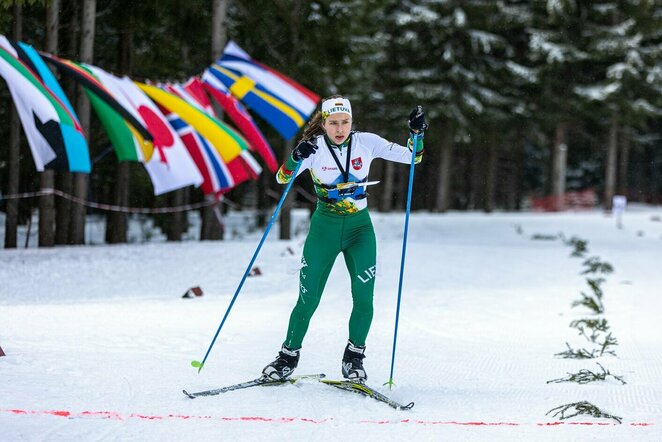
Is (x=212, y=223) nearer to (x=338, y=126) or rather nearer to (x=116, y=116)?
(x=116, y=116)

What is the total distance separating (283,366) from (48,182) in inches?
373

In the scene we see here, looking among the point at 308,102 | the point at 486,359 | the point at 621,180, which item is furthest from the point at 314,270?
the point at 621,180

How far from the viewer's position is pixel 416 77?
3134 cm

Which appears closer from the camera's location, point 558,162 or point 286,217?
point 286,217

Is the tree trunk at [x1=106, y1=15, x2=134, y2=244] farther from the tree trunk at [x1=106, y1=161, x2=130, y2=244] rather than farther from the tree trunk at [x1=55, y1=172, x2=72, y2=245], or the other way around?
the tree trunk at [x1=55, y1=172, x2=72, y2=245]

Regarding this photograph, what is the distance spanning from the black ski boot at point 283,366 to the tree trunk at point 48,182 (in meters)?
9.35

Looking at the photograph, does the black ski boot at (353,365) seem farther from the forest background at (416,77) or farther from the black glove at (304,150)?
the forest background at (416,77)

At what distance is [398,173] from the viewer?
43156 mm

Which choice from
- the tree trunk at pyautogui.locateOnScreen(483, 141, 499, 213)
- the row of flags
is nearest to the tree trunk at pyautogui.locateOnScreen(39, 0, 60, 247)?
the row of flags

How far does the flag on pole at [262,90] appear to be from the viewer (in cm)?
1483

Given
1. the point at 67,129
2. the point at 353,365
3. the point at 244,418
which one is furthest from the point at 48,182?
the point at 244,418

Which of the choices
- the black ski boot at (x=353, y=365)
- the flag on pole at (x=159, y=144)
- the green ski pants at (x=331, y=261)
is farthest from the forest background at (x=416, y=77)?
the black ski boot at (x=353, y=365)

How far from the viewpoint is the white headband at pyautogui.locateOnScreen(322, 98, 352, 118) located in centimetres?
521

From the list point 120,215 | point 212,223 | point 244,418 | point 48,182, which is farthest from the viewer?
point 212,223
